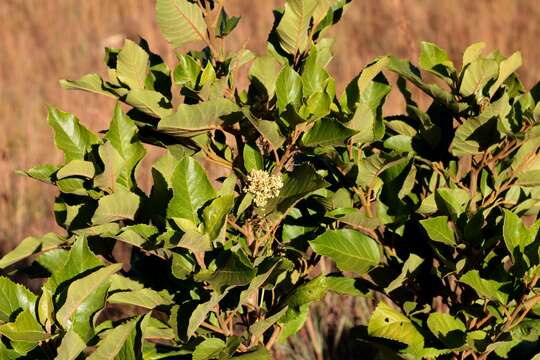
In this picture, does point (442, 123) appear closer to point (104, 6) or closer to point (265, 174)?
point (265, 174)

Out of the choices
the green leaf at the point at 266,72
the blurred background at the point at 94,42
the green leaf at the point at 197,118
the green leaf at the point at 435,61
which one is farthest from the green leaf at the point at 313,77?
the blurred background at the point at 94,42

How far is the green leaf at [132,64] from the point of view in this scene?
1.44m

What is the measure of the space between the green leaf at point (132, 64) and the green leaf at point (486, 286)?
66cm

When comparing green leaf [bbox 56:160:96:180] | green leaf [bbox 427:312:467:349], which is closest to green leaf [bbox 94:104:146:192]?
green leaf [bbox 56:160:96:180]

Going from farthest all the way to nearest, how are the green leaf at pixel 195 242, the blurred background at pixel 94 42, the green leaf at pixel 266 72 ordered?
1. the blurred background at pixel 94 42
2. the green leaf at pixel 266 72
3. the green leaf at pixel 195 242

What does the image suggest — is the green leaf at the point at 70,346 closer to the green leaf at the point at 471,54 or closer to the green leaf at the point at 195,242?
the green leaf at the point at 195,242

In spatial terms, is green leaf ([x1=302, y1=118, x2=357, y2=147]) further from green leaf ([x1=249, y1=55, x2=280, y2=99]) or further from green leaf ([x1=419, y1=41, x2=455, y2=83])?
green leaf ([x1=419, y1=41, x2=455, y2=83])

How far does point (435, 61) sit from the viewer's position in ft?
5.34

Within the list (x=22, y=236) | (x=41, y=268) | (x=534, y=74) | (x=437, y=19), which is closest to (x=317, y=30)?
(x=41, y=268)

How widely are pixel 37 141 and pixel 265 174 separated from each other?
10.9ft

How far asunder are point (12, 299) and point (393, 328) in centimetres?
68

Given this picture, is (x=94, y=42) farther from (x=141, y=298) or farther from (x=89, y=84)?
(x=141, y=298)

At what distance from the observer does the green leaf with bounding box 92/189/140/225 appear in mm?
1324

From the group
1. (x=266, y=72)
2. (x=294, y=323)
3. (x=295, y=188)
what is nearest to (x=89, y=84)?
(x=266, y=72)
